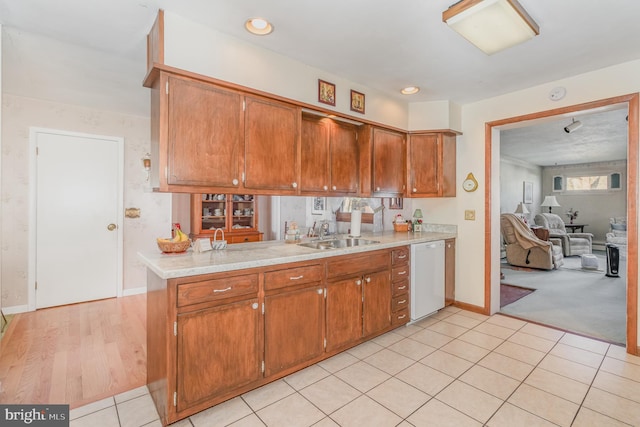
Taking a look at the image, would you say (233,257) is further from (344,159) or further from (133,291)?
(133,291)

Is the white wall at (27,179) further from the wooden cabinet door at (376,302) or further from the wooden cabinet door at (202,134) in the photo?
the wooden cabinet door at (376,302)

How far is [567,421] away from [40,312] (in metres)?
5.01

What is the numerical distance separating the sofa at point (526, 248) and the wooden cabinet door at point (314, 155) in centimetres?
473

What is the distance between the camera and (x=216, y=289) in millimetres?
1824

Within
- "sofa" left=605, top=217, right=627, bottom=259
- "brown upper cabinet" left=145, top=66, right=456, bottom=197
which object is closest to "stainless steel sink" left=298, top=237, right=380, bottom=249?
"brown upper cabinet" left=145, top=66, right=456, bottom=197

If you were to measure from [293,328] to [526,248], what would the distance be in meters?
5.55

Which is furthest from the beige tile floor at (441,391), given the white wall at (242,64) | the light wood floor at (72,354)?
the white wall at (242,64)

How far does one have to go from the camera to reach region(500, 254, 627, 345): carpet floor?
3.16 meters

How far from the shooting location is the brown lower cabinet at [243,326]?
5.64ft

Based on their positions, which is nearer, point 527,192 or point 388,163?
point 388,163

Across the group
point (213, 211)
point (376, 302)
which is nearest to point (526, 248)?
point (376, 302)

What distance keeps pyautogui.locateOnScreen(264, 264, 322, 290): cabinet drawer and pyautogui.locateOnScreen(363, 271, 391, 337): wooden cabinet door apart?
0.59 m

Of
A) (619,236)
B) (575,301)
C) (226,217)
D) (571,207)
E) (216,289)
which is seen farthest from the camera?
(571,207)

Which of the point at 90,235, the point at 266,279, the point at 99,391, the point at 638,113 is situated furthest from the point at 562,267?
the point at 90,235
